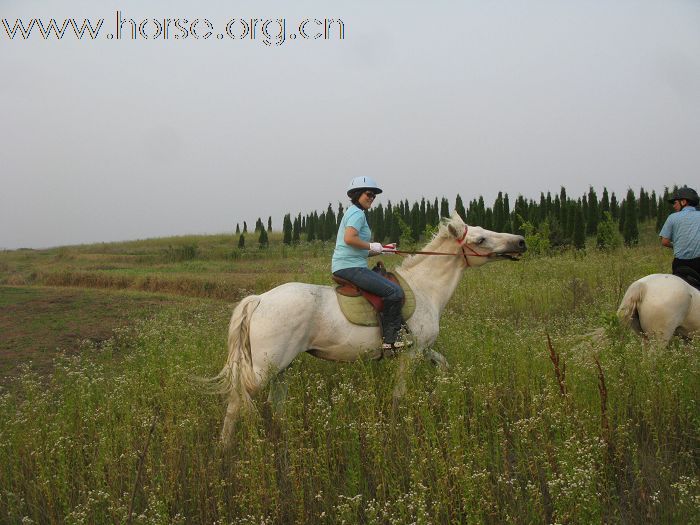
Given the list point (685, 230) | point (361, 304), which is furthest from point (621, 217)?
point (361, 304)

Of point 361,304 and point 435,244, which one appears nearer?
point 361,304

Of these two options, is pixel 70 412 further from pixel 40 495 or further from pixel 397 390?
pixel 397 390

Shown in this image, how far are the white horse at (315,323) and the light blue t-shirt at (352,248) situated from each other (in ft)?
1.05

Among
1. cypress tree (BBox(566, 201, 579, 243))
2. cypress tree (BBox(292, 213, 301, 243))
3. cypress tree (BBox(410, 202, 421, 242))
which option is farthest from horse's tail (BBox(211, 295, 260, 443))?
cypress tree (BBox(292, 213, 301, 243))

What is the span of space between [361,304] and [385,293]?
27cm

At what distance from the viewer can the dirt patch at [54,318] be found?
8.95 meters

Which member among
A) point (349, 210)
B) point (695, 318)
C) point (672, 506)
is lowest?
point (672, 506)

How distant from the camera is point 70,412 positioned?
520 cm


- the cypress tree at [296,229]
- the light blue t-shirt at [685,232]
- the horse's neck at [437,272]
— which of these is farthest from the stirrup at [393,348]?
the cypress tree at [296,229]

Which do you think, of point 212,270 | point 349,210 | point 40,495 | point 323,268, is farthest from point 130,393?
point 212,270

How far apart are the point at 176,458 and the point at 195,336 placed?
14.4 feet

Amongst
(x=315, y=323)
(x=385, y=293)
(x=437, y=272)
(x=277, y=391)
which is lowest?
(x=277, y=391)

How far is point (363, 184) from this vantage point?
5727 mm

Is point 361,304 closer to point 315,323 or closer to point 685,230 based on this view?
point 315,323
